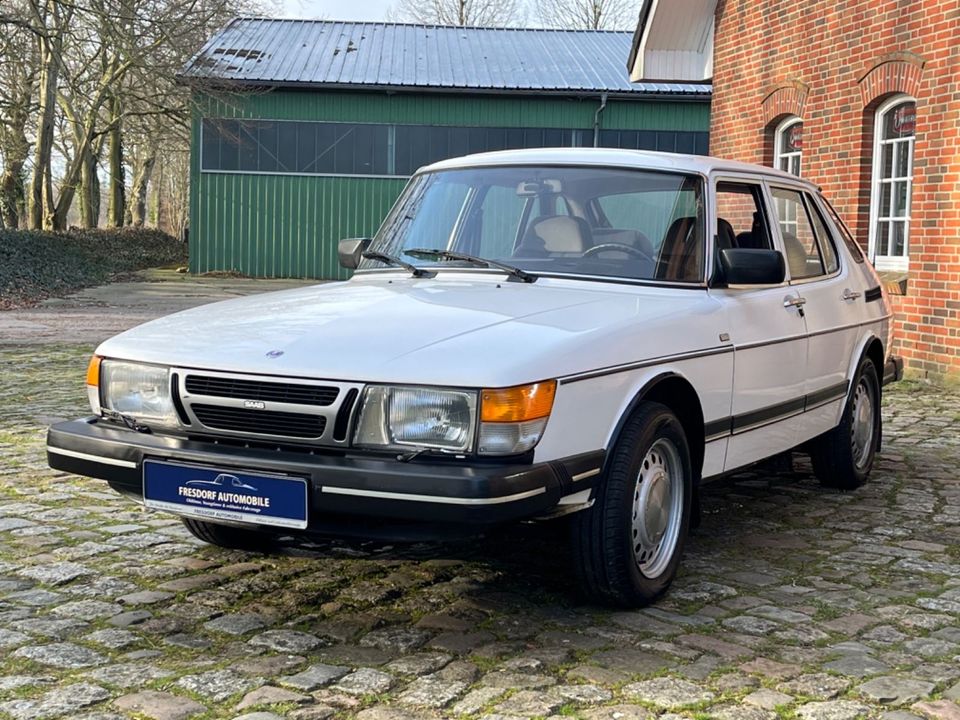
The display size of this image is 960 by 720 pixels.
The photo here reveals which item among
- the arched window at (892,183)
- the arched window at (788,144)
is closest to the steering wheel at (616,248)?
the arched window at (892,183)

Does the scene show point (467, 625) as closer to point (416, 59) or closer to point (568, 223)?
point (568, 223)

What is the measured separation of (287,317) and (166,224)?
73.3m

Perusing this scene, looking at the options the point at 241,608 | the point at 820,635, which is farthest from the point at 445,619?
the point at 820,635

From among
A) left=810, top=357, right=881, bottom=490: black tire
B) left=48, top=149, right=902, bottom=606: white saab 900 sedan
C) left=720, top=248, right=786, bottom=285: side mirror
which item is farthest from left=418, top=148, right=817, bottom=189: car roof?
left=810, top=357, right=881, bottom=490: black tire

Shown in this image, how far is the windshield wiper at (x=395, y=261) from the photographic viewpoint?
5.35 m

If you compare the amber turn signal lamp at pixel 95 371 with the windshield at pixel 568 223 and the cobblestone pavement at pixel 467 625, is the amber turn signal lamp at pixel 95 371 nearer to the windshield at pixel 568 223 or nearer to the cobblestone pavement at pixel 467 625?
the cobblestone pavement at pixel 467 625

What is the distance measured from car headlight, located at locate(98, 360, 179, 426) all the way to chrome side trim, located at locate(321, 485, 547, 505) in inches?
30.0

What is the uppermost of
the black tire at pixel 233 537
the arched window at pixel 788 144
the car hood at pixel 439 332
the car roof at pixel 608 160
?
the arched window at pixel 788 144

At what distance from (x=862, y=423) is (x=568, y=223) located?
2.73 metres

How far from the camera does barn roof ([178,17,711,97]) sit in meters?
28.9

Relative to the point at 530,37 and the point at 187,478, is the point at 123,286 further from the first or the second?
the point at 187,478

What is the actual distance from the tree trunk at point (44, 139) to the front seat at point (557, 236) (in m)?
23.8

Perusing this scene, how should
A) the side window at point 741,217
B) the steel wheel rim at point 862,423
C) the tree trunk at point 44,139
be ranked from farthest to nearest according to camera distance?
the tree trunk at point 44,139 < the steel wheel rim at point 862,423 < the side window at point 741,217

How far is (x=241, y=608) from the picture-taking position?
14.8 ft
